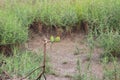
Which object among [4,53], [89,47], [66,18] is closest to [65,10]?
[66,18]

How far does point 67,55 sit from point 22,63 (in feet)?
2.43

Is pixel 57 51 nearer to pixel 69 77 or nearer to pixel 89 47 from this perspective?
pixel 89 47

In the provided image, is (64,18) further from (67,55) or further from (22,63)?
(22,63)

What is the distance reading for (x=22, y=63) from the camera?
406 cm

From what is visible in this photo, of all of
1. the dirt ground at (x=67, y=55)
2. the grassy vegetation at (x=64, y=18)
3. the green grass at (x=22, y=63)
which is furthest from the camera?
the grassy vegetation at (x=64, y=18)

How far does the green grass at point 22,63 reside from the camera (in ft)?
12.6

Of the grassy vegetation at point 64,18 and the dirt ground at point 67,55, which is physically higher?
the grassy vegetation at point 64,18

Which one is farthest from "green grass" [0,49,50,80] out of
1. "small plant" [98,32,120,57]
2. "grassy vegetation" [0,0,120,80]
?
"small plant" [98,32,120,57]

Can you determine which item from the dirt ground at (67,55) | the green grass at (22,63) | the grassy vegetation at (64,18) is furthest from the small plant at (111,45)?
the green grass at (22,63)

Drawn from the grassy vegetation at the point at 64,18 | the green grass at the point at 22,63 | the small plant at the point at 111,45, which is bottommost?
the green grass at the point at 22,63

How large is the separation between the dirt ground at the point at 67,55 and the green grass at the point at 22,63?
17cm

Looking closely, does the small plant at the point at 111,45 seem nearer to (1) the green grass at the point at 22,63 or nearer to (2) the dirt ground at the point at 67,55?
(2) the dirt ground at the point at 67,55

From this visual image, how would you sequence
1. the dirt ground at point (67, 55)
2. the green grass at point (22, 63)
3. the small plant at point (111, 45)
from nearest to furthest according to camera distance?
the green grass at point (22, 63), the dirt ground at point (67, 55), the small plant at point (111, 45)

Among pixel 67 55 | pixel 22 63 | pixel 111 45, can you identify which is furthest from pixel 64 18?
pixel 22 63
